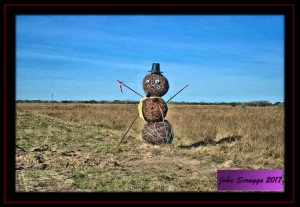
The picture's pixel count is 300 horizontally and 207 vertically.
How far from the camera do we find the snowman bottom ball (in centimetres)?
1157

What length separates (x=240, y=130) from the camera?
15.4 meters

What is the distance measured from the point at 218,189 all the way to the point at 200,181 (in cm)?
102

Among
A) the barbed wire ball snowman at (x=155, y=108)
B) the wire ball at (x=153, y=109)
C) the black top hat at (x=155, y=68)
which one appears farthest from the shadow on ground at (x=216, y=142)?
the black top hat at (x=155, y=68)

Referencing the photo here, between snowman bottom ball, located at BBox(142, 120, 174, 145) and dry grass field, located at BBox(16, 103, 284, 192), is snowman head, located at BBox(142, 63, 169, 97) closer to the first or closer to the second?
snowman bottom ball, located at BBox(142, 120, 174, 145)

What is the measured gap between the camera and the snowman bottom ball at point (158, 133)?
1157 centimetres

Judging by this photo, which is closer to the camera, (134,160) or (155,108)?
(134,160)

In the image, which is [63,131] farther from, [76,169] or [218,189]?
[218,189]

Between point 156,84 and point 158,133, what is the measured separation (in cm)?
164

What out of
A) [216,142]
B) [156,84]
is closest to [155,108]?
[156,84]

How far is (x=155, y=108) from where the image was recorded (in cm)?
1159
